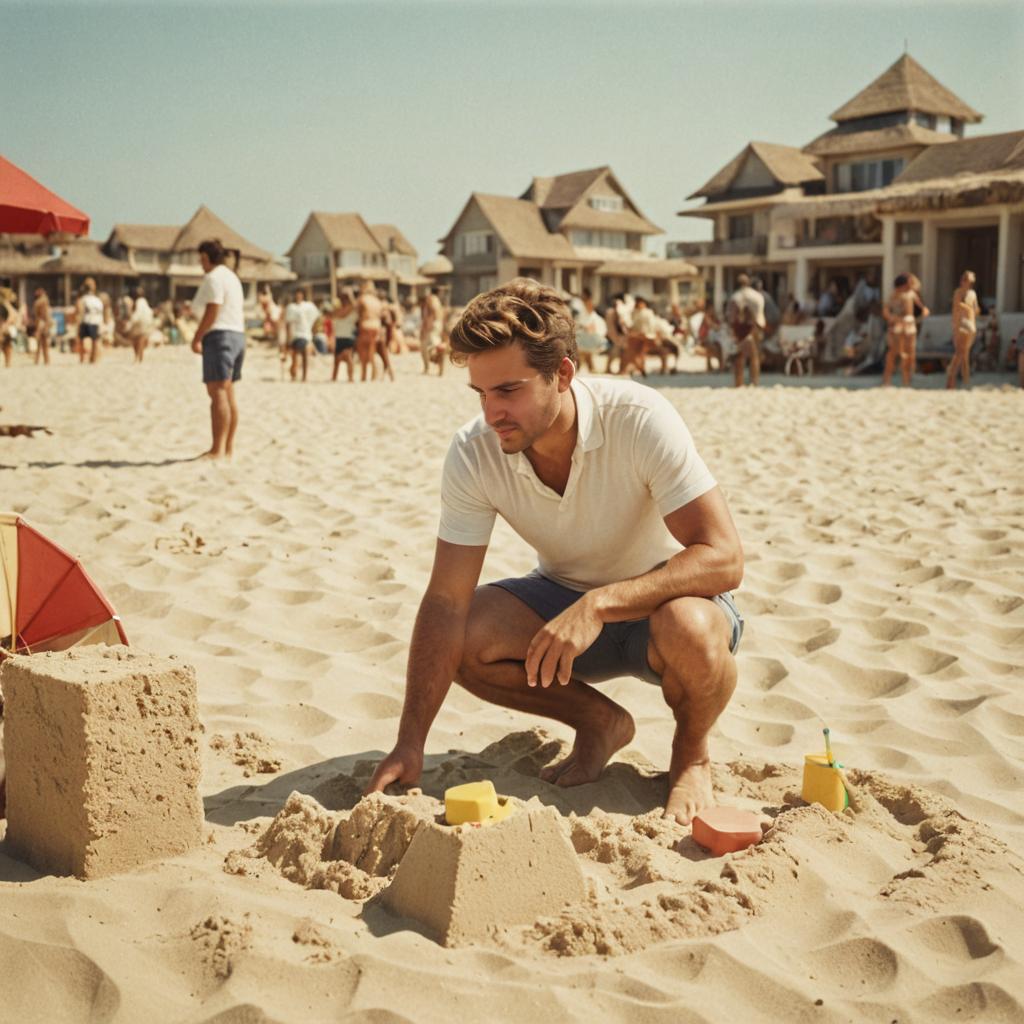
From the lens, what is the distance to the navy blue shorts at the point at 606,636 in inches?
111

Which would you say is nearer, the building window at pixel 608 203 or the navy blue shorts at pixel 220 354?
the navy blue shorts at pixel 220 354

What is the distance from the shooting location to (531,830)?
78.6 inches

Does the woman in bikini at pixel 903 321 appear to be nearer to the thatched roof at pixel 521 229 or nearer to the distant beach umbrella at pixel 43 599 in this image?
the distant beach umbrella at pixel 43 599

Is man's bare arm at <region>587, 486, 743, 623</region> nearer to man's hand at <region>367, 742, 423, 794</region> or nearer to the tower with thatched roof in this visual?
man's hand at <region>367, 742, 423, 794</region>

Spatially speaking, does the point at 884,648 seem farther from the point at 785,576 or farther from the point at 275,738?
the point at 275,738

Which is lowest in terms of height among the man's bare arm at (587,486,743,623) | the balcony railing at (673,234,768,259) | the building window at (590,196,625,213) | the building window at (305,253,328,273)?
the man's bare arm at (587,486,743,623)

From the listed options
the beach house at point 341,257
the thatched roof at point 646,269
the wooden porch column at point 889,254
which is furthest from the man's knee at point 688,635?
the beach house at point 341,257

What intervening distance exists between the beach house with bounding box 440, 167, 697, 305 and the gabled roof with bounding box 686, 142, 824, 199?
8689 mm

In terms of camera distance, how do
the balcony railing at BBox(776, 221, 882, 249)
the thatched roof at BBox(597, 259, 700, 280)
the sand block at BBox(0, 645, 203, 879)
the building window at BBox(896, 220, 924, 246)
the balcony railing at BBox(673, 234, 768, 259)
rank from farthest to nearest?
the thatched roof at BBox(597, 259, 700, 280)
the balcony railing at BBox(673, 234, 768, 259)
the balcony railing at BBox(776, 221, 882, 249)
the building window at BBox(896, 220, 924, 246)
the sand block at BBox(0, 645, 203, 879)

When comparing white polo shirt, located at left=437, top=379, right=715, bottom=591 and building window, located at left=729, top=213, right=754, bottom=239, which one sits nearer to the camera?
white polo shirt, located at left=437, top=379, right=715, bottom=591

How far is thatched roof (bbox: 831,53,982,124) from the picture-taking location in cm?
3117

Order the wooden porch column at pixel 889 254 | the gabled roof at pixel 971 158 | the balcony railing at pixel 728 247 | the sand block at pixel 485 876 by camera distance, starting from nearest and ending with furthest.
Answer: the sand block at pixel 485 876 < the wooden porch column at pixel 889 254 < the gabled roof at pixel 971 158 < the balcony railing at pixel 728 247

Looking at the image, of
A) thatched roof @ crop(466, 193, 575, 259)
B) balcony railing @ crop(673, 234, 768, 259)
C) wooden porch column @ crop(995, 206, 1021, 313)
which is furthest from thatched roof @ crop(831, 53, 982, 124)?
thatched roof @ crop(466, 193, 575, 259)

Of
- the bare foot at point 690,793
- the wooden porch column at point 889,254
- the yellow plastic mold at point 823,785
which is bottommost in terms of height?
the bare foot at point 690,793
